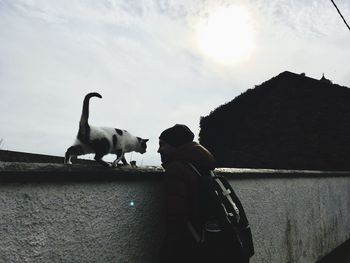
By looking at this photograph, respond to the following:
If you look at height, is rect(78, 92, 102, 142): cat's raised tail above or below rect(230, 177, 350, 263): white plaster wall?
above

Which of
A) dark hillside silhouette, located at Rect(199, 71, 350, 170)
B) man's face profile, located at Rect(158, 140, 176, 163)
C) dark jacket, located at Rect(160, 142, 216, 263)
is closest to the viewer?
dark jacket, located at Rect(160, 142, 216, 263)

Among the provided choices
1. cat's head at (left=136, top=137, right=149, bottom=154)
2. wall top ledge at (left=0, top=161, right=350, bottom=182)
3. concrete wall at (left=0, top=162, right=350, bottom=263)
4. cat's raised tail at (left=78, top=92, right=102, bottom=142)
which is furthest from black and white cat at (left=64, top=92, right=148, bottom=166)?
cat's head at (left=136, top=137, right=149, bottom=154)

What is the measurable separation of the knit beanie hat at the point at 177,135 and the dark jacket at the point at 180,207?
0.19m

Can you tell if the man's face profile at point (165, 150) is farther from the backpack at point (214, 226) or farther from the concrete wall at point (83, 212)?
the backpack at point (214, 226)

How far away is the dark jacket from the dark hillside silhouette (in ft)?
48.3

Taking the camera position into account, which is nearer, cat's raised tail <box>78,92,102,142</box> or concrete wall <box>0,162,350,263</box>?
concrete wall <box>0,162,350,263</box>

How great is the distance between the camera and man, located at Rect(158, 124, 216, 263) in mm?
2434

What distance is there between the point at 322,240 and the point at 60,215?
6.60m

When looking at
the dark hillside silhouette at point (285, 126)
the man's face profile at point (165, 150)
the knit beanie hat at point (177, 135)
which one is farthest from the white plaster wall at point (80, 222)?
the dark hillside silhouette at point (285, 126)

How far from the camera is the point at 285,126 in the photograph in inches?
678

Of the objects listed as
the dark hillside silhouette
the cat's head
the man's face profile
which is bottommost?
the man's face profile

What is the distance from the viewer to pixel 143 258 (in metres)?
2.63

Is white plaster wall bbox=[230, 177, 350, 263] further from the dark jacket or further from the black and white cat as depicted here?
the black and white cat

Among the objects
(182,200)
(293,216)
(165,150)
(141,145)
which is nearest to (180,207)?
(182,200)
